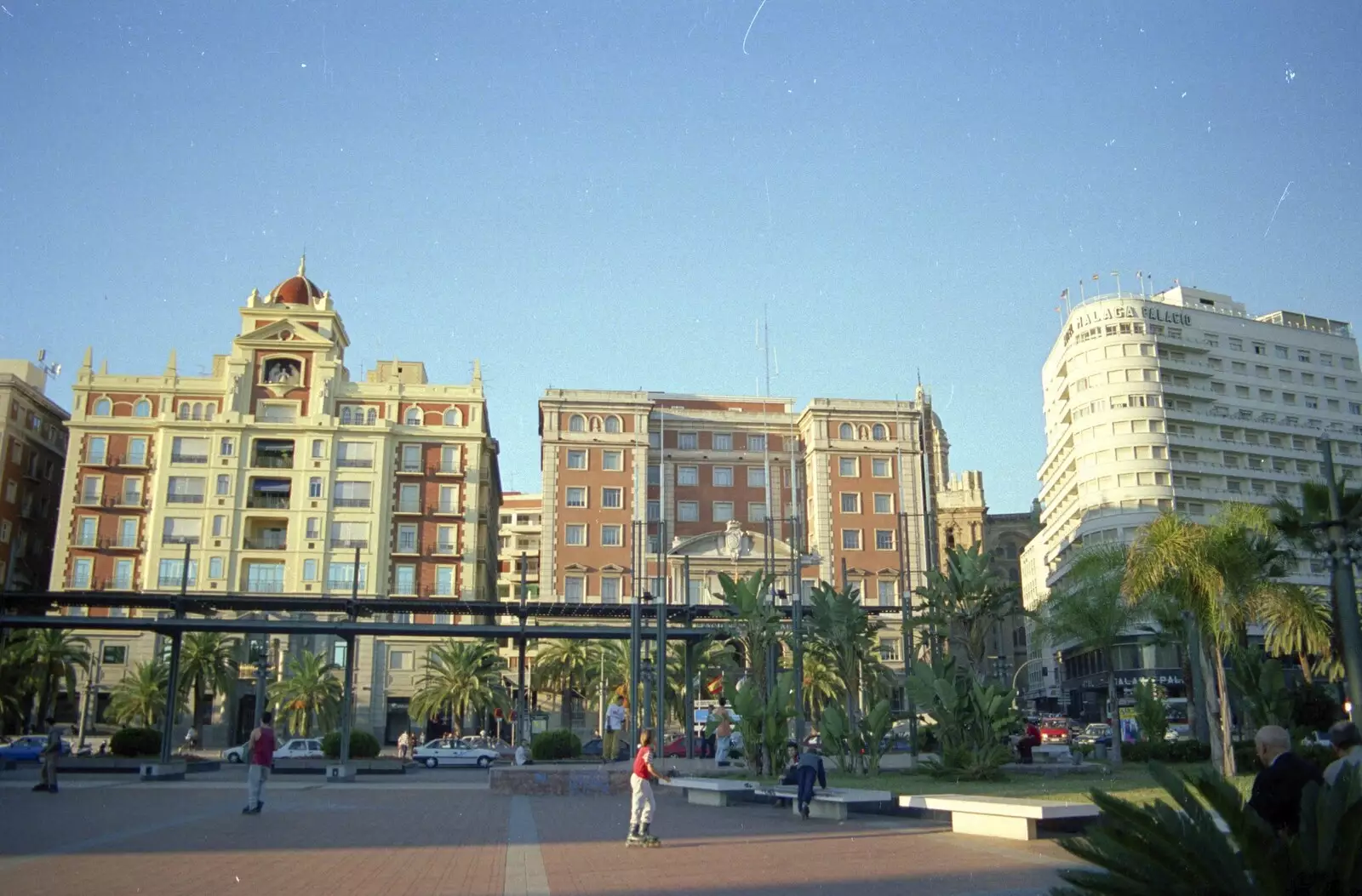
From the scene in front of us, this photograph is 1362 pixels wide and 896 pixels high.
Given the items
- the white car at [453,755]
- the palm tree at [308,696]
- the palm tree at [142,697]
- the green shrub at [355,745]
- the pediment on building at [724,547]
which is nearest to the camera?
the green shrub at [355,745]

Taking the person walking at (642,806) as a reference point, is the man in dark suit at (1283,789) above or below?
above

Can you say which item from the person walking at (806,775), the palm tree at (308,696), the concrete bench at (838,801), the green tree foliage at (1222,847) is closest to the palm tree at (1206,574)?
the concrete bench at (838,801)

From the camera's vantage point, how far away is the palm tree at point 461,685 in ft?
197

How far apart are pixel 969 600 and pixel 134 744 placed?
2911cm

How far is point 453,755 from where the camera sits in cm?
4731

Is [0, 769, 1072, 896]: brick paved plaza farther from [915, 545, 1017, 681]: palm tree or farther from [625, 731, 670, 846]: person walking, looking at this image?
[915, 545, 1017, 681]: palm tree

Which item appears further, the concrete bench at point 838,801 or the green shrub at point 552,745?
the green shrub at point 552,745

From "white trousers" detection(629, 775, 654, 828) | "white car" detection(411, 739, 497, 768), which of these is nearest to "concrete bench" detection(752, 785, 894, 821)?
"white trousers" detection(629, 775, 654, 828)

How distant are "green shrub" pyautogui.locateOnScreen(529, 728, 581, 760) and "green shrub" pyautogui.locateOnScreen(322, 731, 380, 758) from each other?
937cm

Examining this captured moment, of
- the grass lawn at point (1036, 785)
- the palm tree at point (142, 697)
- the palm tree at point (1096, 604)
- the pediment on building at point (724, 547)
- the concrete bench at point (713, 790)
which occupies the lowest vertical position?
the concrete bench at point (713, 790)

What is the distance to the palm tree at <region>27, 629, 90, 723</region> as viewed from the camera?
5372 cm

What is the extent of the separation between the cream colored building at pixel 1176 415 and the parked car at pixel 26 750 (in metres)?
55.9

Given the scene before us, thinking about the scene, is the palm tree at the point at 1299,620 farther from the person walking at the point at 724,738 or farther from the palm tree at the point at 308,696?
the palm tree at the point at 308,696

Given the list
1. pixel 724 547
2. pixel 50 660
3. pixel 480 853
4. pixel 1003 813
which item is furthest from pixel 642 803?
pixel 724 547
